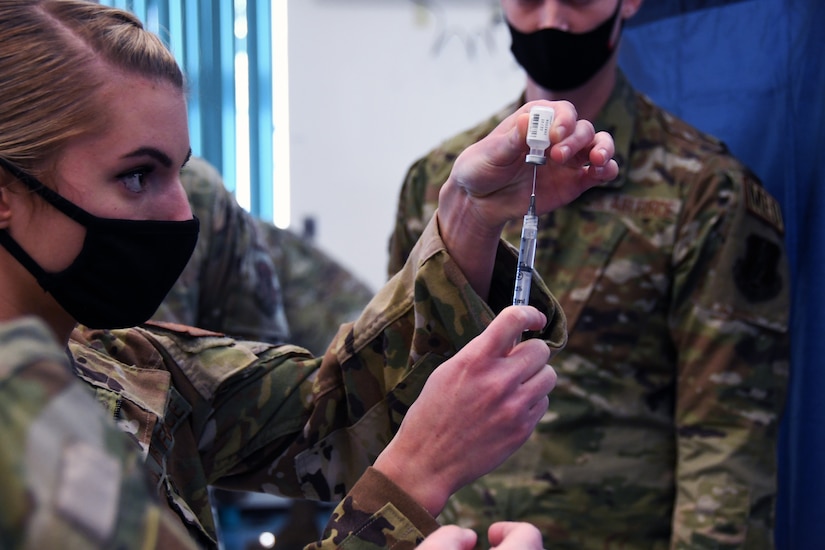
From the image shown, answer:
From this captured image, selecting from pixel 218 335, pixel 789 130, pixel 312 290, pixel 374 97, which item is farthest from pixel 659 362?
pixel 374 97

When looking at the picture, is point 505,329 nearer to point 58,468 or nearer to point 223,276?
point 58,468

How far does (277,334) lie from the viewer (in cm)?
215

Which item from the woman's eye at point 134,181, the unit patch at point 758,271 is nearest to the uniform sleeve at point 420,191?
the unit patch at point 758,271

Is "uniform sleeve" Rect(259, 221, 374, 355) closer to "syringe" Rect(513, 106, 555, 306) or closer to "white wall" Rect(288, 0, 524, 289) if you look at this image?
"white wall" Rect(288, 0, 524, 289)

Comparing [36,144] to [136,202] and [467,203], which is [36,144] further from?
[467,203]

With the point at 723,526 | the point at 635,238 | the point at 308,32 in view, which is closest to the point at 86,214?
the point at 635,238

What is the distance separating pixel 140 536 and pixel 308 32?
12.3 feet

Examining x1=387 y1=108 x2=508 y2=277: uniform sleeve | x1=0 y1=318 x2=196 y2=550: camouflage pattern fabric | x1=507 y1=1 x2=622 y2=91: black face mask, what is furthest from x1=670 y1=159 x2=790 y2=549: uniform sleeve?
x1=0 y1=318 x2=196 y2=550: camouflage pattern fabric

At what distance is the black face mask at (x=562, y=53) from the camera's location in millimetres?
1685

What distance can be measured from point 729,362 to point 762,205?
282 millimetres

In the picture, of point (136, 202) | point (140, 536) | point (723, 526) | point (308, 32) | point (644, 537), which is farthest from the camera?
point (308, 32)

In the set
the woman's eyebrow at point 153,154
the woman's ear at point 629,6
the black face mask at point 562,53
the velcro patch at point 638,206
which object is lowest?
the velcro patch at point 638,206

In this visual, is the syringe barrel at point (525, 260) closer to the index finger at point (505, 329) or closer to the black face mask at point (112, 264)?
the index finger at point (505, 329)

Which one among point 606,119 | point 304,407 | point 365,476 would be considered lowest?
point 304,407
